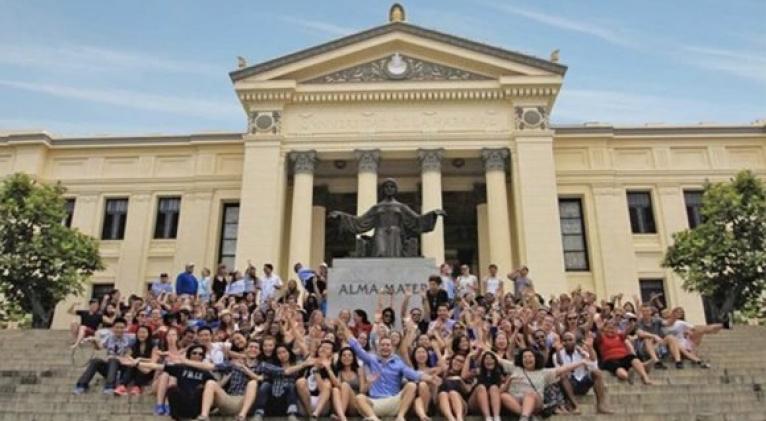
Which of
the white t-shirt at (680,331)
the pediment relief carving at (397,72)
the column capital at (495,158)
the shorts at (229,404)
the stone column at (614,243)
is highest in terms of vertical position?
the pediment relief carving at (397,72)

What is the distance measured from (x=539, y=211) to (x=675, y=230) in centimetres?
785

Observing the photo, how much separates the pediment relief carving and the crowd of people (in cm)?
1561

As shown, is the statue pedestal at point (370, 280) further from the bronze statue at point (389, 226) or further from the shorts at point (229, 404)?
the shorts at point (229, 404)

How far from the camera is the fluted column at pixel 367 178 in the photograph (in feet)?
79.8

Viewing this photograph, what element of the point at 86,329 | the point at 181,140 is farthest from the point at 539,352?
the point at 181,140

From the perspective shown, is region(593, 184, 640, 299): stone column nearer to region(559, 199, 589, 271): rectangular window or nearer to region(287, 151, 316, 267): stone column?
region(559, 199, 589, 271): rectangular window

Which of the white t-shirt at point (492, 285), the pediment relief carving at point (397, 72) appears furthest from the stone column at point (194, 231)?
the white t-shirt at point (492, 285)

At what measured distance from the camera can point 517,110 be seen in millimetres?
25250

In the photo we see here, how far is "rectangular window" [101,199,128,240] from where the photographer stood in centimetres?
2845

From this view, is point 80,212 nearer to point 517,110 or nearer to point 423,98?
point 423,98

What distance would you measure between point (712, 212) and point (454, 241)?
1110 cm

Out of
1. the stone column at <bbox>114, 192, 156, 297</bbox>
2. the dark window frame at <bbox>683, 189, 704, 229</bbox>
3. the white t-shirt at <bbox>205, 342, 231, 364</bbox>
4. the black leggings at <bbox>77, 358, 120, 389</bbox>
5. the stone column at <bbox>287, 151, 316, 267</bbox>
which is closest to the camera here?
the white t-shirt at <bbox>205, 342, 231, 364</bbox>

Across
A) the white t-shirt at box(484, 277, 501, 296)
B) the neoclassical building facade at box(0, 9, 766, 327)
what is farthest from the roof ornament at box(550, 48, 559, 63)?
the white t-shirt at box(484, 277, 501, 296)

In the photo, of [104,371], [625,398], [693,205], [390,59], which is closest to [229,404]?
[104,371]
